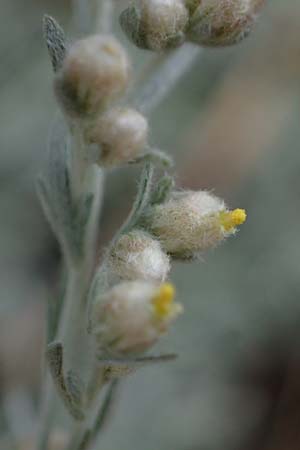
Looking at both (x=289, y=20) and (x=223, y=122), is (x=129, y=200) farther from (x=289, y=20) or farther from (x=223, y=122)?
(x=289, y=20)

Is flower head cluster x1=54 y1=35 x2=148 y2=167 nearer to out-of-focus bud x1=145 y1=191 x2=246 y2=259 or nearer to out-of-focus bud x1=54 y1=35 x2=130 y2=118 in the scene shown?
out-of-focus bud x1=54 y1=35 x2=130 y2=118

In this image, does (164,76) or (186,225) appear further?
(164,76)

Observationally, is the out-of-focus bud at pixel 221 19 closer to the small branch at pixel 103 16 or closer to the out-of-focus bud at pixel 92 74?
the small branch at pixel 103 16

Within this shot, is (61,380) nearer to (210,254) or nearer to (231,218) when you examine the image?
(231,218)

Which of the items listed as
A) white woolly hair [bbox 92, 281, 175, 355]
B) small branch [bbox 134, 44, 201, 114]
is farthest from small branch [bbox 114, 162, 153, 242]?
small branch [bbox 134, 44, 201, 114]

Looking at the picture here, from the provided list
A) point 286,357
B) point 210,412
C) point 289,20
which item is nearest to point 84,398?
point 210,412

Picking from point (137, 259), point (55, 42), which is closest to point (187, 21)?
point (55, 42)

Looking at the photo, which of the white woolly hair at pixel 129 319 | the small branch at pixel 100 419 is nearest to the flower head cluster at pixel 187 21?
the white woolly hair at pixel 129 319
